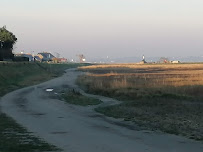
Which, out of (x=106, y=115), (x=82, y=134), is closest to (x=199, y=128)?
(x=82, y=134)

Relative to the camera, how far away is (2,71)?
58781 millimetres

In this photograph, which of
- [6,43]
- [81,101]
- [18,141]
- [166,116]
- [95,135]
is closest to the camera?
[18,141]

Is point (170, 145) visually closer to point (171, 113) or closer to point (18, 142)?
point (18, 142)

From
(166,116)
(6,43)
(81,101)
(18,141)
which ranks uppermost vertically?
(6,43)

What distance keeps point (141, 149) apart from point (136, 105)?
48.7ft

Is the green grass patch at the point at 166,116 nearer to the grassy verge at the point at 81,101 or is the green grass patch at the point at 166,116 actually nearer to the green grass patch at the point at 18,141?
the grassy verge at the point at 81,101

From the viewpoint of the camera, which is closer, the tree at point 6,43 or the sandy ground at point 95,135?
the sandy ground at point 95,135

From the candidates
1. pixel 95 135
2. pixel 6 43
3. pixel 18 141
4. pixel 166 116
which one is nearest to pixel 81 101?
pixel 166 116

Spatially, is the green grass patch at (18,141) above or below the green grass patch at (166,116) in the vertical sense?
above

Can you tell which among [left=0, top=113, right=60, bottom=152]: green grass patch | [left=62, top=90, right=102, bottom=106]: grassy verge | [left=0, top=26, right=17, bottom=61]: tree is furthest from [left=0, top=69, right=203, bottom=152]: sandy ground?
[left=0, top=26, right=17, bottom=61]: tree

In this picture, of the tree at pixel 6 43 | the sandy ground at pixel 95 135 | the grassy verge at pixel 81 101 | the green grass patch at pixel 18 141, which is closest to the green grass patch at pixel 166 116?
the sandy ground at pixel 95 135

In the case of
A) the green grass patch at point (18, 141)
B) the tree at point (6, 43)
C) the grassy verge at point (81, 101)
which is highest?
the tree at point (6, 43)

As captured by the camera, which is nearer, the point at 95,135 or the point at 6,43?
the point at 95,135

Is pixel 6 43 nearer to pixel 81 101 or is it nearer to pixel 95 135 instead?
pixel 81 101
